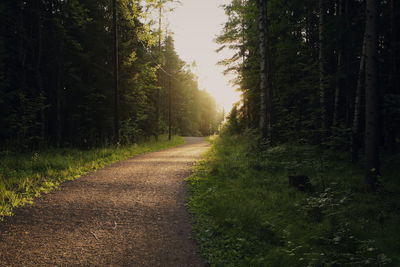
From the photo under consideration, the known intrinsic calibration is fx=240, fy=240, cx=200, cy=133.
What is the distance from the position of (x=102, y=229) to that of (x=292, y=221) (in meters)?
3.98

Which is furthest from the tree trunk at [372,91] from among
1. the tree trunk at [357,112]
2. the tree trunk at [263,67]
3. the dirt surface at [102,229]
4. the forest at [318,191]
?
the tree trunk at [263,67]

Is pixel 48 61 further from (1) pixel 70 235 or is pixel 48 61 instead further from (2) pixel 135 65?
(1) pixel 70 235

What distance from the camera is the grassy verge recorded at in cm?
382

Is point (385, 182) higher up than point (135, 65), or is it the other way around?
point (135, 65)

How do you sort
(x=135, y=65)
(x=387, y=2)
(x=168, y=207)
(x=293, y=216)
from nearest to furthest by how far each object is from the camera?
1. (x=293, y=216)
2. (x=168, y=207)
3. (x=387, y=2)
4. (x=135, y=65)

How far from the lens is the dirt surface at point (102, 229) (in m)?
3.86

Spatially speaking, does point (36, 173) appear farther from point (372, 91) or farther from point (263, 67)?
point (263, 67)

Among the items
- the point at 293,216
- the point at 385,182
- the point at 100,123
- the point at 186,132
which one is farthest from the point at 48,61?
the point at 186,132

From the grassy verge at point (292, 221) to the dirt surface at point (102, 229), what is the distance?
1.76ft

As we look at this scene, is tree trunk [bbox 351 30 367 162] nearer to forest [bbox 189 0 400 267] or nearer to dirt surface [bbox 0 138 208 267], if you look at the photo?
forest [bbox 189 0 400 267]

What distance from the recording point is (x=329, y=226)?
15.5 feet

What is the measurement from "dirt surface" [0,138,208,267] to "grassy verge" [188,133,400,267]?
21.1 inches

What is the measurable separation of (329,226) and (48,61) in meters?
19.6

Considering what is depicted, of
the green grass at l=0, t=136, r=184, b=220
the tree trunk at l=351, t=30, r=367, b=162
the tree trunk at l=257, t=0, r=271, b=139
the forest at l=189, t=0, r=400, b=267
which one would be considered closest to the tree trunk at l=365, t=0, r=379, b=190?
the forest at l=189, t=0, r=400, b=267
